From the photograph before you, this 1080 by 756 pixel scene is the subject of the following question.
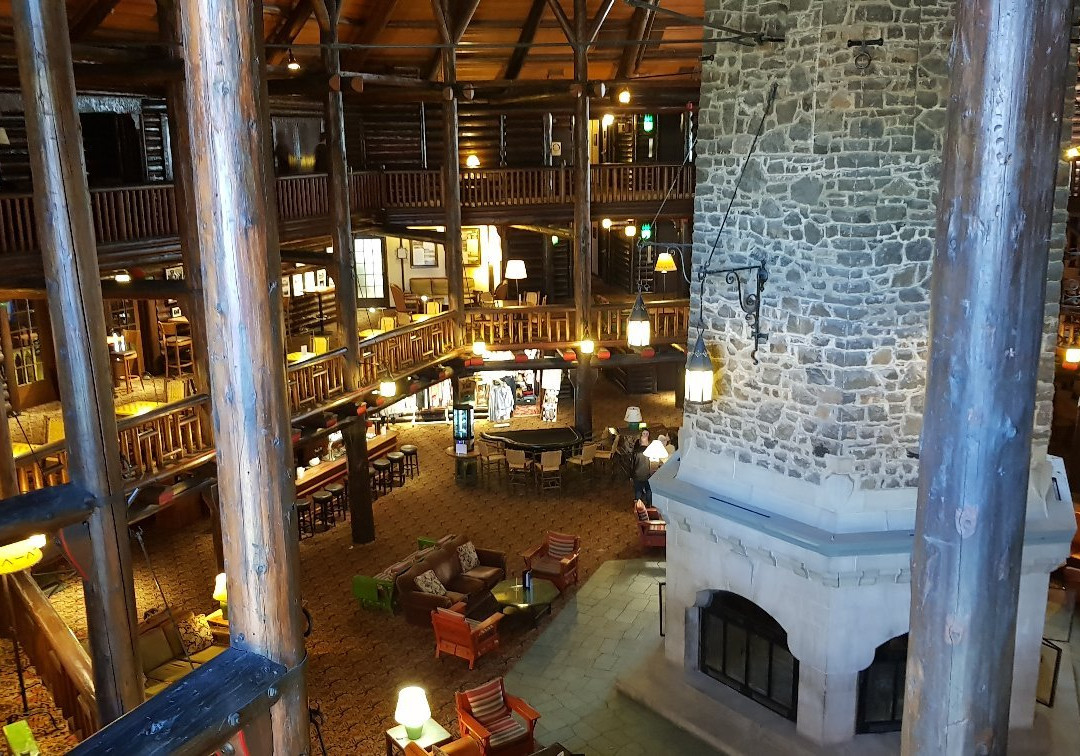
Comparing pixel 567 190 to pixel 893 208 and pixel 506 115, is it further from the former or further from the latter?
pixel 893 208

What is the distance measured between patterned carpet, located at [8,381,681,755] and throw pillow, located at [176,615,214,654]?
18.4 inches

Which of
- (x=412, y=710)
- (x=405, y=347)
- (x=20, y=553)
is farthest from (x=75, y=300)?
(x=405, y=347)

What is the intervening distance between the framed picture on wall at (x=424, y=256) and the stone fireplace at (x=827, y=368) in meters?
15.4

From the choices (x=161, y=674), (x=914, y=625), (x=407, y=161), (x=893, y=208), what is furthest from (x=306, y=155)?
(x=914, y=625)

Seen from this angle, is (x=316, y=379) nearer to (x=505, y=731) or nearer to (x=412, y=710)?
(x=412, y=710)

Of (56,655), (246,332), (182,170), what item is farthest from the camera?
(182,170)

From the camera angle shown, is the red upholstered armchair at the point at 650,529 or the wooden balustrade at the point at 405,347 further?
the wooden balustrade at the point at 405,347

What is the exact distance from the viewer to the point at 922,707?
433cm

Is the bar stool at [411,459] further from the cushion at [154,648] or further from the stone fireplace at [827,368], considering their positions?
the stone fireplace at [827,368]

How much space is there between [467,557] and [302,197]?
22.2ft

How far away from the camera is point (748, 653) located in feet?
36.1

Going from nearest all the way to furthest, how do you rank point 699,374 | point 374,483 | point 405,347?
1. point 699,374
2. point 405,347
3. point 374,483

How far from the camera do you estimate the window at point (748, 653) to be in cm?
1064

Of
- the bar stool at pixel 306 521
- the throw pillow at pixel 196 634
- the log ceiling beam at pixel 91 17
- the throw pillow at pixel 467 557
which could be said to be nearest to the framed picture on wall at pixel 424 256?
the bar stool at pixel 306 521
